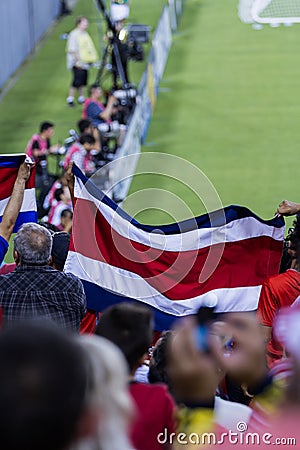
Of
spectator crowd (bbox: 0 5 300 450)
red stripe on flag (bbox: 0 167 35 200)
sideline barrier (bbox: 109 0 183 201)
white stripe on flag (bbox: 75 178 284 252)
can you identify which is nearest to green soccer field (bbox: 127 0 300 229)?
sideline barrier (bbox: 109 0 183 201)

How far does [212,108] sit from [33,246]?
1372 cm

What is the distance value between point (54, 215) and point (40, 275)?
5.92 metres

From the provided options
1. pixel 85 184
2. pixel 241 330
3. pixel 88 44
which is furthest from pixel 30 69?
pixel 241 330

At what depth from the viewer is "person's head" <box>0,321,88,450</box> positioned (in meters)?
2.17

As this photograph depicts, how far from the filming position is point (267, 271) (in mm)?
6375

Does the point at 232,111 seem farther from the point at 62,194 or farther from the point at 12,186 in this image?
the point at 12,186

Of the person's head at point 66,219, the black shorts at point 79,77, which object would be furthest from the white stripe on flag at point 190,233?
the black shorts at point 79,77

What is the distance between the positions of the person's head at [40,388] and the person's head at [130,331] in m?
0.94

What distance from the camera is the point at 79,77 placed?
1905 centimetres

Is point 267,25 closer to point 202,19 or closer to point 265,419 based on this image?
point 202,19

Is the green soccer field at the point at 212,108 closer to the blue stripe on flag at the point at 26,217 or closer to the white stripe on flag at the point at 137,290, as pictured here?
the blue stripe on flag at the point at 26,217

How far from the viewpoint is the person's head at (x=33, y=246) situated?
4.99 m

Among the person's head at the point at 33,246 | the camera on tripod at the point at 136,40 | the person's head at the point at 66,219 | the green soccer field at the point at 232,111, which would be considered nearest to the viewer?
the person's head at the point at 33,246

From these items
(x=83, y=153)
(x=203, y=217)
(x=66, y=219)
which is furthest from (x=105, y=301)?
(x=83, y=153)
